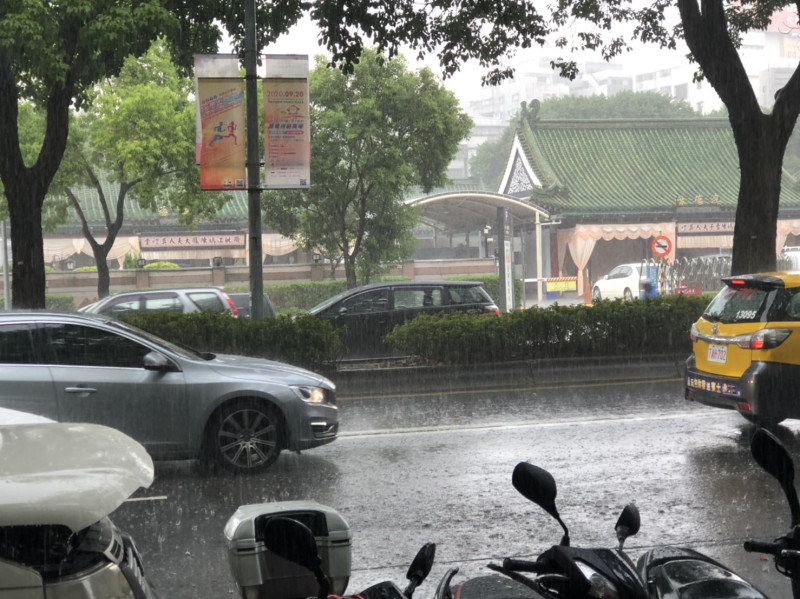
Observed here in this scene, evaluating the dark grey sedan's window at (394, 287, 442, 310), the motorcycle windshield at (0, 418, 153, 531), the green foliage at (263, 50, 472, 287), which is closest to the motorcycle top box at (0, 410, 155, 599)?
the motorcycle windshield at (0, 418, 153, 531)

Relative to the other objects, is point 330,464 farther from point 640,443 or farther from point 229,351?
point 229,351

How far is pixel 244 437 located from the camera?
8.19m

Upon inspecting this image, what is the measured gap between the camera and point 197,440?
8.09 m

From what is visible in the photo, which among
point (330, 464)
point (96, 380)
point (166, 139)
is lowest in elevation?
point (330, 464)

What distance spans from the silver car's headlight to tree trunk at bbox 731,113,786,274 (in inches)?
302

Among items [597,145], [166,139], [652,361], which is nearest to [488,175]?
[597,145]

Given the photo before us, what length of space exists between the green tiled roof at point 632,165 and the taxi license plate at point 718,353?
28597 mm

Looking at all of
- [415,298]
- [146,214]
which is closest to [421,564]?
[415,298]

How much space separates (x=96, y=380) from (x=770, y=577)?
5.36 meters

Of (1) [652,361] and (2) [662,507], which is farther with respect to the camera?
(1) [652,361]

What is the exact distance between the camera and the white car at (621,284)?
34188 millimetres

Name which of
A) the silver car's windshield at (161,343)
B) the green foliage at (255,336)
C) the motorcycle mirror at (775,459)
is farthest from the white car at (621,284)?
the motorcycle mirror at (775,459)

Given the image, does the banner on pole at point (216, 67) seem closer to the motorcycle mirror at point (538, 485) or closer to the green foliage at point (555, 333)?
the green foliage at point (555, 333)

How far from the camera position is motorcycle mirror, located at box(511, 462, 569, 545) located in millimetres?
2652
